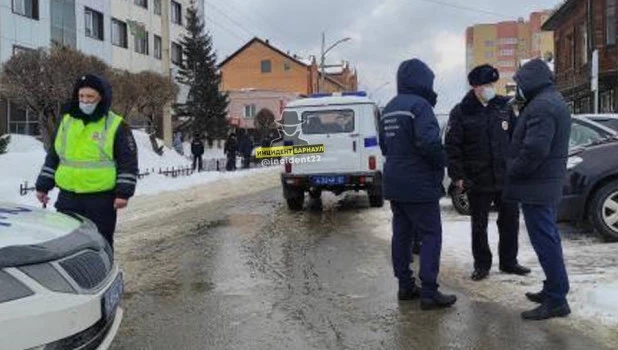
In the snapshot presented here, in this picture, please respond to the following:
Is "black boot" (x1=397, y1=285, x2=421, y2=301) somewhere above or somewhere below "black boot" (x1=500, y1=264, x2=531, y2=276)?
below

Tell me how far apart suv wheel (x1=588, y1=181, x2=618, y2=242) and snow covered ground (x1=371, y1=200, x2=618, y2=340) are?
0.16 m

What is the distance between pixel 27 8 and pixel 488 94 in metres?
31.6

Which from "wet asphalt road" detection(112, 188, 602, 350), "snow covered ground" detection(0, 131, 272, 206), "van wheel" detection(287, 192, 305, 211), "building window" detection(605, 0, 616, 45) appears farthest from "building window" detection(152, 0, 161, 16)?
"wet asphalt road" detection(112, 188, 602, 350)

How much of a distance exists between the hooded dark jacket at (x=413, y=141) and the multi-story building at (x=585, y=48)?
27099mm

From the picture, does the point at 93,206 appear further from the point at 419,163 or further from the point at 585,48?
the point at 585,48

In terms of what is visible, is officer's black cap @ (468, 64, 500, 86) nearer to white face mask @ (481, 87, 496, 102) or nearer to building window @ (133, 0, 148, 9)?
white face mask @ (481, 87, 496, 102)

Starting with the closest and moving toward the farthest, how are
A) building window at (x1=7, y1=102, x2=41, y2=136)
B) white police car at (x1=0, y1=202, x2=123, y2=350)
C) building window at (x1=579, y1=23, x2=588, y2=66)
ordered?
1. white police car at (x1=0, y1=202, x2=123, y2=350)
2. building window at (x1=7, y1=102, x2=41, y2=136)
3. building window at (x1=579, y1=23, x2=588, y2=66)

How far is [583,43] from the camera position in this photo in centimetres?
3750

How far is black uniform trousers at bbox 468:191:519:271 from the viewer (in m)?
7.74

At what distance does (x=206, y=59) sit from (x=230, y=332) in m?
51.6

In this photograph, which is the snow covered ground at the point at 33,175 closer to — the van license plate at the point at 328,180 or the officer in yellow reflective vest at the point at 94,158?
the van license plate at the point at 328,180

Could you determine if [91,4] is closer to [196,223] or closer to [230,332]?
[196,223]

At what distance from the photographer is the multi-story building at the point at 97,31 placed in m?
33.8

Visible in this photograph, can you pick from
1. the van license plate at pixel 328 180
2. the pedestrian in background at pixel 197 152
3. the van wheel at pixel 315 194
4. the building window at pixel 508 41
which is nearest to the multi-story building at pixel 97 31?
the pedestrian in background at pixel 197 152
